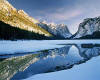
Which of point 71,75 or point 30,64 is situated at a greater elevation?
point 30,64

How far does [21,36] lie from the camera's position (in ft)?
393

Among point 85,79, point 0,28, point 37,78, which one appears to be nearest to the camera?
point 85,79

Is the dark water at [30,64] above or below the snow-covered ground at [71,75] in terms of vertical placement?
above

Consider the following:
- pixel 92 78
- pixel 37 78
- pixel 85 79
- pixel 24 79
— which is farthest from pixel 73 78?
pixel 24 79

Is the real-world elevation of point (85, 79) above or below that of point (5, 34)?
below

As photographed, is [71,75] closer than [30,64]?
Yes

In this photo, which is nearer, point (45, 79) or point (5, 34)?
point (45, 79)

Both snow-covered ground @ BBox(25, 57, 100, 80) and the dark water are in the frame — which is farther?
the dark water

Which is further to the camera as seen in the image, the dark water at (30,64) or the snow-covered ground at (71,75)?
the dark water at (30,64)

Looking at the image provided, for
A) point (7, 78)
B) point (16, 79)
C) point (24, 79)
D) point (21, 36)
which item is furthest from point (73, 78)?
point (21, 36)

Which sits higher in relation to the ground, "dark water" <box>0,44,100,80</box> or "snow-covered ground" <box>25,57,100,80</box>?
"dark water" <box>0,44,100,80</box>

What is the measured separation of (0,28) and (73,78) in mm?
83564

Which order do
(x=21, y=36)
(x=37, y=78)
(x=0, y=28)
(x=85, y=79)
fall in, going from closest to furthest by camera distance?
(x=85, y=79), (x=37, y=78), (x=0, y=28), (x=21, y=36)

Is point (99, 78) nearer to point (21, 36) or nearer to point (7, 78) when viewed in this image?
point (7, 78)
